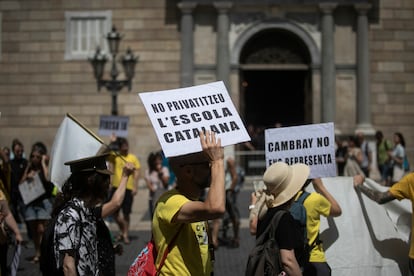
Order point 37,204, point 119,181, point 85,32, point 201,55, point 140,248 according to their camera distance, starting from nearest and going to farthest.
→ point 37,204 → point 140,248 → point 119,181 → point 201,55 → point 85,32

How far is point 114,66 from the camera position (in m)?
18.0

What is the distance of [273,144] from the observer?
6082 millimetres

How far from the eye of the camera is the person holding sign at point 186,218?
4070mm

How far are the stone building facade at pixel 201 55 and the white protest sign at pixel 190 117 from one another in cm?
1534

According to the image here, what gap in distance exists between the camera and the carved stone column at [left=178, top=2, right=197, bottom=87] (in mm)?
19891

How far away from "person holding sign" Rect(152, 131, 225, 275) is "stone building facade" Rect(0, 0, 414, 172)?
1563 centimetres

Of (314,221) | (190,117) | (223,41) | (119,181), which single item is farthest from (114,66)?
(190,117)

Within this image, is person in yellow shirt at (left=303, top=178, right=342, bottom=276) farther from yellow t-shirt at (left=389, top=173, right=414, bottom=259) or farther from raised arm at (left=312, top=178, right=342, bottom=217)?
yellow t-shirt at (left=389, top=173, right=414, bottom=259)

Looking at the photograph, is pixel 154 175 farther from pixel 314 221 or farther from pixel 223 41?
pixel 223 41

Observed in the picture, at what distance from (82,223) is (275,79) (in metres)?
23.6

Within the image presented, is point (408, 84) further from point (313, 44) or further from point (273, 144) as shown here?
point (273, 144)

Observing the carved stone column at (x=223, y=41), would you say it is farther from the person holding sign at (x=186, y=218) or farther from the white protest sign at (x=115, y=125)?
the person holding sign at (x=186, y=218)

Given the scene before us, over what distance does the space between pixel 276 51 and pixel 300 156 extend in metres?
15.2

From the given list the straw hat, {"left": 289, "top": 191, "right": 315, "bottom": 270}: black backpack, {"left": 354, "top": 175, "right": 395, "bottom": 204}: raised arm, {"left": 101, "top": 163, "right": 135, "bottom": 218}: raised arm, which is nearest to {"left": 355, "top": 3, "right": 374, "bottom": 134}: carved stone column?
{"left": 354, "top": 175, "right": 395, "bottom": 204}: raised arm
